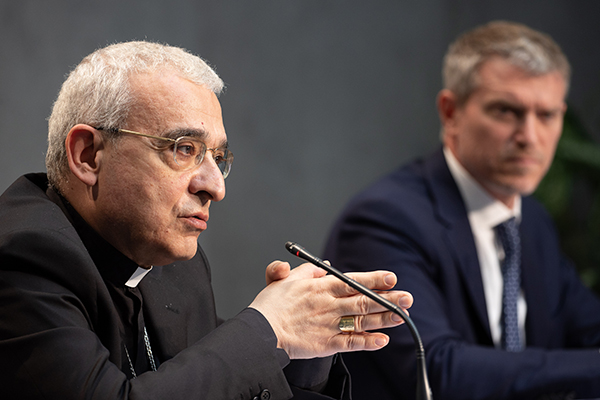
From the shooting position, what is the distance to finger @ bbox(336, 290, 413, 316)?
1108mm

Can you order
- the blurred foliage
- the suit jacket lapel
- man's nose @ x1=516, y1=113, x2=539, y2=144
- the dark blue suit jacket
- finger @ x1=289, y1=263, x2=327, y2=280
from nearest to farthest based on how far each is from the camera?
1. finger @ x1=289, y1=263, x2=327, y2=280
2. the dark blue suit jacket
3. the suit jacket lapel
4. man's nose @ x1=516, y1=113, x2=539, y2=144
5. the blurred foliage

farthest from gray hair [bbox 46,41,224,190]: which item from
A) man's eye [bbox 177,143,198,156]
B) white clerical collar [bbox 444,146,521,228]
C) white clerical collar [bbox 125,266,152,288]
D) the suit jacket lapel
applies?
white clerical collar [bbox 444,146,521,228]

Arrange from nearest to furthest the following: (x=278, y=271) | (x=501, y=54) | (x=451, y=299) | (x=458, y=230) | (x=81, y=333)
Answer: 1. (x=81, y=333)
2. (x=278, y=271)
3. (x=451, y=299)
4. (x=458, y=230)
5. (x=501, y=54)

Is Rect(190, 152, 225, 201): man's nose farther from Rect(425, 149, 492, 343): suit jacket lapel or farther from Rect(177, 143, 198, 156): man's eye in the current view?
Rect(425, 149, 492, 343): suit jacket lapel

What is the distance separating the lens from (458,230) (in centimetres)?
219

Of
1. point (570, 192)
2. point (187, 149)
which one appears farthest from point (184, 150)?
point (570, 192)

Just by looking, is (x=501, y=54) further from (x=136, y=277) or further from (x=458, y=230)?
(x=136, y=277)

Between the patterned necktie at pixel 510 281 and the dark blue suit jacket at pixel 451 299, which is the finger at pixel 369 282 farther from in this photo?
the patterned necktie at pixel 510 281

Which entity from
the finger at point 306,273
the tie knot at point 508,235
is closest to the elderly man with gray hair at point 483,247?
the tie knot at point 508,235

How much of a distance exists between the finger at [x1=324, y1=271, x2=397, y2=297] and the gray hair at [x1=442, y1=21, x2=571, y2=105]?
1.45 metres

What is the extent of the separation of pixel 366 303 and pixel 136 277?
1.45 ft

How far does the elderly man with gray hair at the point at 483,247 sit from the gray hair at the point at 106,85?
3.56 ft

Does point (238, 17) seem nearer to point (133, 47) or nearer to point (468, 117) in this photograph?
point (468, 117)

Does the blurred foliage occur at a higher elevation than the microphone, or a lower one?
lower
